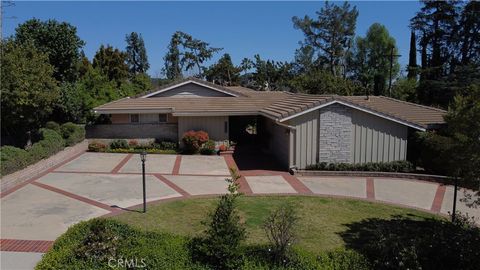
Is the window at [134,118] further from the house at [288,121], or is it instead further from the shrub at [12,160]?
the shrub at [12,160]

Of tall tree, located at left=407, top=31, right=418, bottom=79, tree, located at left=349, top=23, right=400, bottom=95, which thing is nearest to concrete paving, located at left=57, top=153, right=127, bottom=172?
tall tree, located at left=407, top=31, right=418, bottom=79

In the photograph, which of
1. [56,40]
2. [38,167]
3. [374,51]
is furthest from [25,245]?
[374,51]

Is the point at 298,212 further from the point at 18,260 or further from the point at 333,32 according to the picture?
the point at 333,32

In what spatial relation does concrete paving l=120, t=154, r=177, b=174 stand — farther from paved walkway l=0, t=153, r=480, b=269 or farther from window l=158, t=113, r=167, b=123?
window l=158, t=113, r=167, b=123

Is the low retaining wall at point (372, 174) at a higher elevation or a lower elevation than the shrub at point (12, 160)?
lower

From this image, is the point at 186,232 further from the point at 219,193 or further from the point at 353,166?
the point at 353,166

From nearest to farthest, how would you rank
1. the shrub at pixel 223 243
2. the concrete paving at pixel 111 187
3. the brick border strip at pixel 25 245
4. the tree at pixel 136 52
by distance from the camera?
the shrub at pixel 223 243 → the brick border strip at pixel 25 245 → the concrete paving at pixel 111 187 → the tree at pixel 136 52
